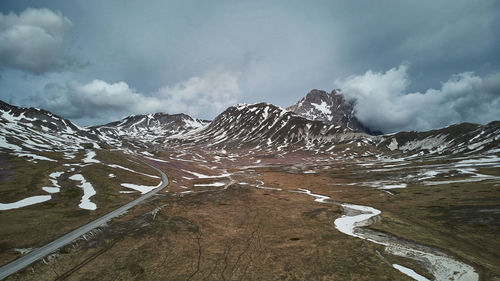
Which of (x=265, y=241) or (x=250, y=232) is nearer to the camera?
(x=265, y=241)

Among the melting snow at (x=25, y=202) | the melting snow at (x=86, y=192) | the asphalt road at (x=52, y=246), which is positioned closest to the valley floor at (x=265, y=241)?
the asphalt road at (x=52, y=246)

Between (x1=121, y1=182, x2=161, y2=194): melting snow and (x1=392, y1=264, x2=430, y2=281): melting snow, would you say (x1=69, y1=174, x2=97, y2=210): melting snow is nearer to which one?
(x1=121, y1=182, x2=161, y2=194): melting snow

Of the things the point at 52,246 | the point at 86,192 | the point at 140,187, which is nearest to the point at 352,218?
the point at 52,246

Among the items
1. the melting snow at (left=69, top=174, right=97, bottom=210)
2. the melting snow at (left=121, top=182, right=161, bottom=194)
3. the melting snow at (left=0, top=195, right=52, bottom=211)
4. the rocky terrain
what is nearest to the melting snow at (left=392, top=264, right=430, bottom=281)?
the rocky terrain

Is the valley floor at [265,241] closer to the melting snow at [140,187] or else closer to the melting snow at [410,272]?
the melting snow at [410,272]

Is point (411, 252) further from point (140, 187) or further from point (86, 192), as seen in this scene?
point (86, 192)

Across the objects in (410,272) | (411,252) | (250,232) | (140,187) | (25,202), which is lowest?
(250,232)

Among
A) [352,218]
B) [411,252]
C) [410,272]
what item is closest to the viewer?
[410,272]

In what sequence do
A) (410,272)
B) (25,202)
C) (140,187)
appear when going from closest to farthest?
1. (410,272)
2. (25,202)
3. (140,187)
